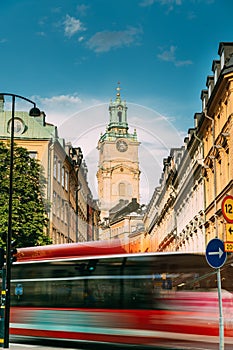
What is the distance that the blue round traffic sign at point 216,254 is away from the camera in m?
13.9

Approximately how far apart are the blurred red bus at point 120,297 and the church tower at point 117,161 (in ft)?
11.3

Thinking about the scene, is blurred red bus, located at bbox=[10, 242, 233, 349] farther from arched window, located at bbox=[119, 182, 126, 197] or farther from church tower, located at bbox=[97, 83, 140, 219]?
church tower, located at bbox=[97, 83, 140, 219]

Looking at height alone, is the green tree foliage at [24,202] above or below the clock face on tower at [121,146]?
above

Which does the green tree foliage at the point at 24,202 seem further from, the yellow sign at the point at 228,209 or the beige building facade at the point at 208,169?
the yellow sign at the point at 228,209

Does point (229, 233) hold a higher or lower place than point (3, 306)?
higher

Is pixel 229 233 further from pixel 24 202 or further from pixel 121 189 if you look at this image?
pixel 24 202

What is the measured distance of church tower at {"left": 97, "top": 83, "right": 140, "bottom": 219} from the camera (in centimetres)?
1239

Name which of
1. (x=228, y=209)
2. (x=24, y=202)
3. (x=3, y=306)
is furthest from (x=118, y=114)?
(x=24, y=202)

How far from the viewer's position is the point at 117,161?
12234 mm

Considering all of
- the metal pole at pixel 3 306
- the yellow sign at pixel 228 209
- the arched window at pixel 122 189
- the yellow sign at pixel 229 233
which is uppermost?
→ the arched window at pixel 122 189

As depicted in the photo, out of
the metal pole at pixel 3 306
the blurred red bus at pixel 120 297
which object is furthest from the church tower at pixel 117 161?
the metal pole at pixel 3 306

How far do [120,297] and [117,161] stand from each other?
6.59 meters

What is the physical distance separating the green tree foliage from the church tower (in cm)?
2788

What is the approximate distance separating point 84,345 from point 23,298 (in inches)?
110
